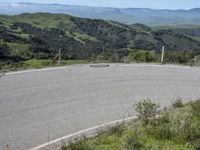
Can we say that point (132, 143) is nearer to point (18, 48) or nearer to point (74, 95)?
point (74, 95)

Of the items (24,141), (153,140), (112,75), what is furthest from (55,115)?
(112,75)

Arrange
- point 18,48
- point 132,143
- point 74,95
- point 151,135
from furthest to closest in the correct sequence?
point 18,48
point 74,95
point 151,135
point 132,143

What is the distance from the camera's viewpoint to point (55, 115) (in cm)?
1037

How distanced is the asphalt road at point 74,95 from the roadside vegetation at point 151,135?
133 centimetres

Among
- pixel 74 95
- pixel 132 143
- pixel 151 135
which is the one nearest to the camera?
pixel 132 143

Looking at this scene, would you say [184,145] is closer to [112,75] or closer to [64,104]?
[64,104]

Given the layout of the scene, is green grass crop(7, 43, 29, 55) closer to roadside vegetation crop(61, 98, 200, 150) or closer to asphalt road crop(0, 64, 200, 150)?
asphalt road crop(0, 64, 200, 150)

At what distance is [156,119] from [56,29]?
16966 cm

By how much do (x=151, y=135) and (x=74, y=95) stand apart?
4830mm

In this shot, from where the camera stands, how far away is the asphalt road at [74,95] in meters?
9.38

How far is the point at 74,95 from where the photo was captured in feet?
40.2

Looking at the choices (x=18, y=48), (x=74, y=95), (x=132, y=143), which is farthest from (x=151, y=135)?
(x=18, y=48)

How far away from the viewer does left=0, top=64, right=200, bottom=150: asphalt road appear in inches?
369

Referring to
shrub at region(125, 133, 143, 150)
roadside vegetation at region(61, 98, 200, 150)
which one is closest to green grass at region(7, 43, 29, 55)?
roadside vegetation at region(61, 98, 200, 150)
